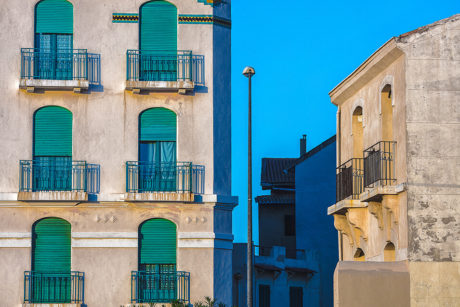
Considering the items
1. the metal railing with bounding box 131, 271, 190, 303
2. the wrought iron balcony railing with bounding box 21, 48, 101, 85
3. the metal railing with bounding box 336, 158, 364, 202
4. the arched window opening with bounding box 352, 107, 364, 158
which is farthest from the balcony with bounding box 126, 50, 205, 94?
the metal railing with bounding box 336, 158, 364, 202

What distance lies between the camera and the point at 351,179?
28.7 meters

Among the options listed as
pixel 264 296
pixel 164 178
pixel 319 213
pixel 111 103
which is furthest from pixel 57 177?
pixel 319 213

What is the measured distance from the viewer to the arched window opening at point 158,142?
113 ft

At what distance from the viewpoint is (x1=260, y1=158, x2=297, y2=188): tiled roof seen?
6156cm

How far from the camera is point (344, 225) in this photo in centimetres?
3039

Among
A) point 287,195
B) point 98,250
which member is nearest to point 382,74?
point 98,250

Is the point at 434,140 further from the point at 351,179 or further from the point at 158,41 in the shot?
the point at 158,41

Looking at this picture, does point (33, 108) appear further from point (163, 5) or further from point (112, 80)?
point (163, 5)

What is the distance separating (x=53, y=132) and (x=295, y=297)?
2020 centimetres

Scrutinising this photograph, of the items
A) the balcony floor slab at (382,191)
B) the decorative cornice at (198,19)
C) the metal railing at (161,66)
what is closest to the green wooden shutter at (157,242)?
the metal railing at (161,66)

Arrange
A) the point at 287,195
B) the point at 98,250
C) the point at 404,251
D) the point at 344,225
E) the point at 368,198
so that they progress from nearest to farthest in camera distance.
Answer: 1. the point at 404,251
2. the point at 368,198
3. the point at 344,225
4. the point at 98,250
5. the point at 287,195

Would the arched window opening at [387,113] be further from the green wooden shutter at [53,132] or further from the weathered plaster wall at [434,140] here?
the green wooden shutter at [53,132]

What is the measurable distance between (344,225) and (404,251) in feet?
19.0

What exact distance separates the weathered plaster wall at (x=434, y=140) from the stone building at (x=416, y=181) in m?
0.02
